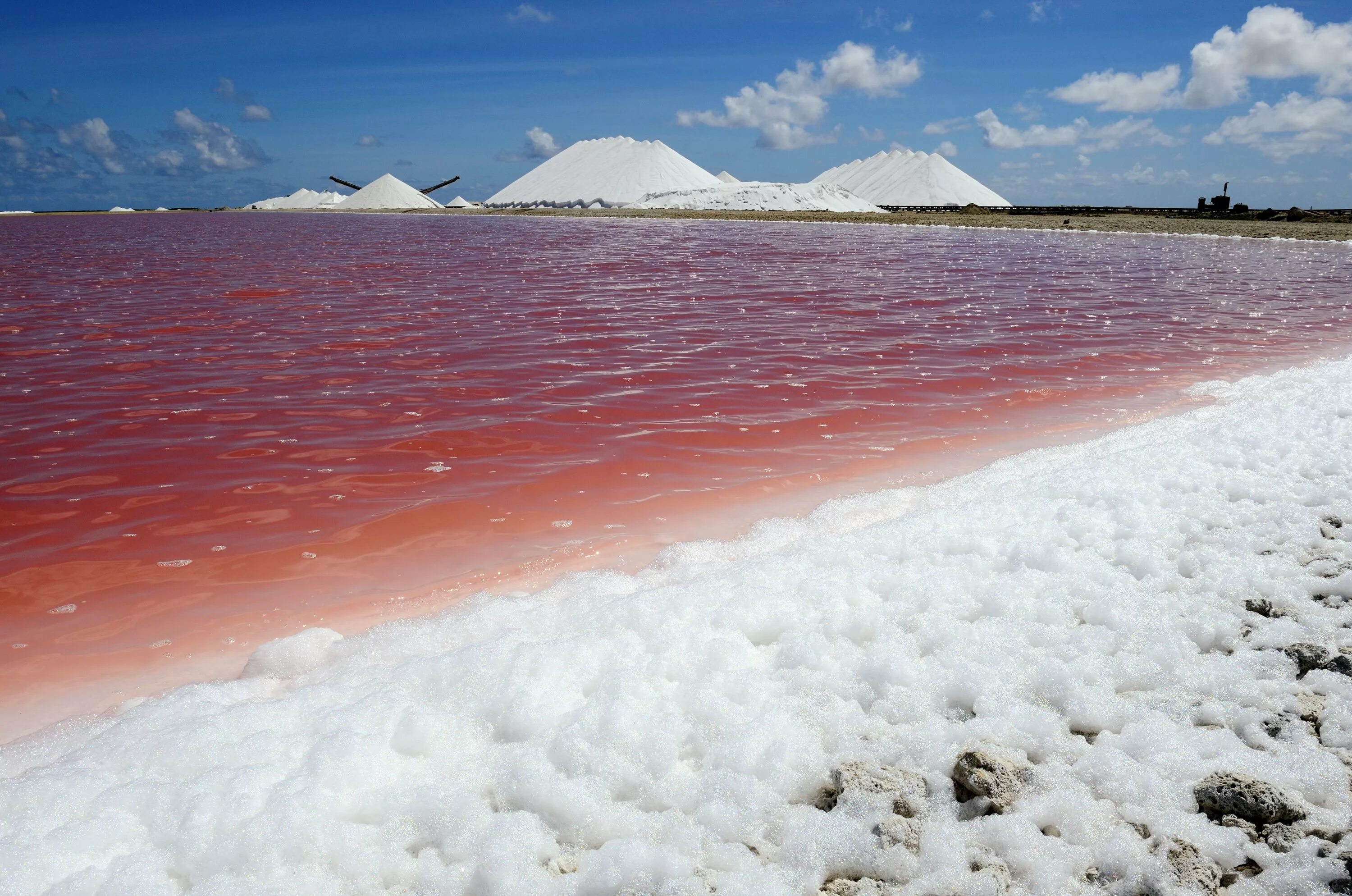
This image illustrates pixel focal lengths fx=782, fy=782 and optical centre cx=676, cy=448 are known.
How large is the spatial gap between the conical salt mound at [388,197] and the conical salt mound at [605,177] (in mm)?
10045

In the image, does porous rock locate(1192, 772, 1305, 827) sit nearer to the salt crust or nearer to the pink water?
the salt crust

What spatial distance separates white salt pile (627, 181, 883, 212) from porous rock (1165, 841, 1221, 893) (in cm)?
6718

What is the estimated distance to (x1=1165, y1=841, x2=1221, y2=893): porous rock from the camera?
1970mm

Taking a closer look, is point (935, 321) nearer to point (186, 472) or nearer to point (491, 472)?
point (491, 472)

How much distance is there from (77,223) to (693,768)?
86.9 m

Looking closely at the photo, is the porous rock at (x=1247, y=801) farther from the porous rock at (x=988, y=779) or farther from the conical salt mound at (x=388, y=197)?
the conical salt mound at (x=388, y=197)

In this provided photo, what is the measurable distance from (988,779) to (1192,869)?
0.51 m

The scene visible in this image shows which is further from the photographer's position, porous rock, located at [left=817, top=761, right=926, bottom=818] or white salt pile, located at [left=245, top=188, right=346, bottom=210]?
white salt pile, located at [left=245, top=188, right=346, bottom=210]

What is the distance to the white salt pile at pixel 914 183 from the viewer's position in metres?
98.1

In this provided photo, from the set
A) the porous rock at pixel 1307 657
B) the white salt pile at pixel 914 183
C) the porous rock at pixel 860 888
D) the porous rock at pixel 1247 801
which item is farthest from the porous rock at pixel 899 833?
the white salt pile at pixel 914 183

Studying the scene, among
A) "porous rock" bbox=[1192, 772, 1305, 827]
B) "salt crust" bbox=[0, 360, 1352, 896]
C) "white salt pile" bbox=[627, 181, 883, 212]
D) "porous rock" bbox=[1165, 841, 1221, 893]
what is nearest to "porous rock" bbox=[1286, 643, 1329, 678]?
"salt crust" bbox=[0, 360, 1352, 896]

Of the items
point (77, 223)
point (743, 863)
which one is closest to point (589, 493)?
point (743, 863)

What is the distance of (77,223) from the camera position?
225ft

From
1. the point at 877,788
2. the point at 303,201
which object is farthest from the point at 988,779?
the point at 303,201
